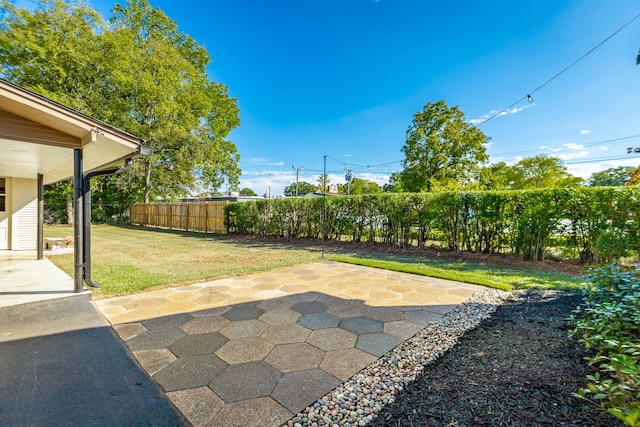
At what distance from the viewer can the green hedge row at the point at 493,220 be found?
5.02 meters

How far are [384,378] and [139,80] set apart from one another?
20967 mm

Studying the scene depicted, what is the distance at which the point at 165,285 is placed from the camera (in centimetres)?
420

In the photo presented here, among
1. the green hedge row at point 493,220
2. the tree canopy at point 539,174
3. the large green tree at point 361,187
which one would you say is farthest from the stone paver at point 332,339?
the large green tree at point 361,187

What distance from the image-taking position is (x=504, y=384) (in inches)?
69.2

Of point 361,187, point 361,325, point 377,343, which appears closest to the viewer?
point 377,343

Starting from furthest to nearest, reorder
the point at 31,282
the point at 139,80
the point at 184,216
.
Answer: the point at 139,80, the point at 184,216, the point at 31,282

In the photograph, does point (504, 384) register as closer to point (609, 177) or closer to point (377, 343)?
point (377, 343)

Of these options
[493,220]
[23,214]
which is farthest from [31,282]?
[493,220]

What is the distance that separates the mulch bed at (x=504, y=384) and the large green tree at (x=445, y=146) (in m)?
15.5

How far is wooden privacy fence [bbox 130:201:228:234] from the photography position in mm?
14297

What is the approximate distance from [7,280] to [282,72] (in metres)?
12.9

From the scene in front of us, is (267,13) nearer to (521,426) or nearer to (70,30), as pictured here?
(521,426)

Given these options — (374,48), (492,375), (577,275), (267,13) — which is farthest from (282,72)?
(492,375)

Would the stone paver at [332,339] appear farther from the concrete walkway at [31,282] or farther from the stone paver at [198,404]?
the concrete walkway at [31,282]
